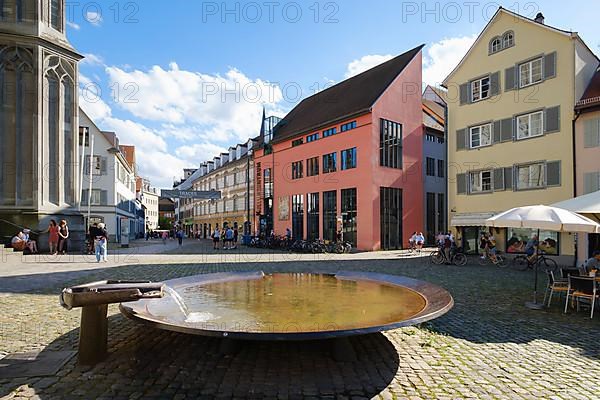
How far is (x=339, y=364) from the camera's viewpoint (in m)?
5.07

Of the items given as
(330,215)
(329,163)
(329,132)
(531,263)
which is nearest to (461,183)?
(531,263)

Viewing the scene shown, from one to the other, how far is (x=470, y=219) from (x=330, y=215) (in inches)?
496

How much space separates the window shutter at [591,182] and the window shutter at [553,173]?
1.31 metres

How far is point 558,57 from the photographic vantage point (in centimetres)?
2173

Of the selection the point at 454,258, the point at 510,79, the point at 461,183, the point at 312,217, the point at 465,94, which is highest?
the point at 510,79

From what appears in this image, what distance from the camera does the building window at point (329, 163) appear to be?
35.0m

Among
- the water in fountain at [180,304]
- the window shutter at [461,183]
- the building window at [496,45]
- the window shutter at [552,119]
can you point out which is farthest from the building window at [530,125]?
the water in fountain at [180,304]

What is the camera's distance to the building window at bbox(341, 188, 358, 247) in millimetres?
32388

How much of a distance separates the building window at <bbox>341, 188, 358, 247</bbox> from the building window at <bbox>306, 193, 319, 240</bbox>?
3634mm

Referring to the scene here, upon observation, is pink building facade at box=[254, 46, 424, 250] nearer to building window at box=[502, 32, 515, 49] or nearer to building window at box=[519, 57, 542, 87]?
building window at box=[502, 32, 515, 49]

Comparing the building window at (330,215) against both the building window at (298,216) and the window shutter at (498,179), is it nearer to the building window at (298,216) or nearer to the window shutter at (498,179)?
the building window at (298,216)

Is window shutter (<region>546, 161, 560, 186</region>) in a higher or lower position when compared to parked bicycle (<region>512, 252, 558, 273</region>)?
higher

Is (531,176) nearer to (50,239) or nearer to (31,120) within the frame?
(50,239)

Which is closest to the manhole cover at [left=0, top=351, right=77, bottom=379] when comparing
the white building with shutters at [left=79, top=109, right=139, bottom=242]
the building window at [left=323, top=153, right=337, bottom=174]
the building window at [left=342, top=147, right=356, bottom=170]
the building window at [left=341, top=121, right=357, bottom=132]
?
the building window at [left=342, top=147, right=356, bottom=170]
